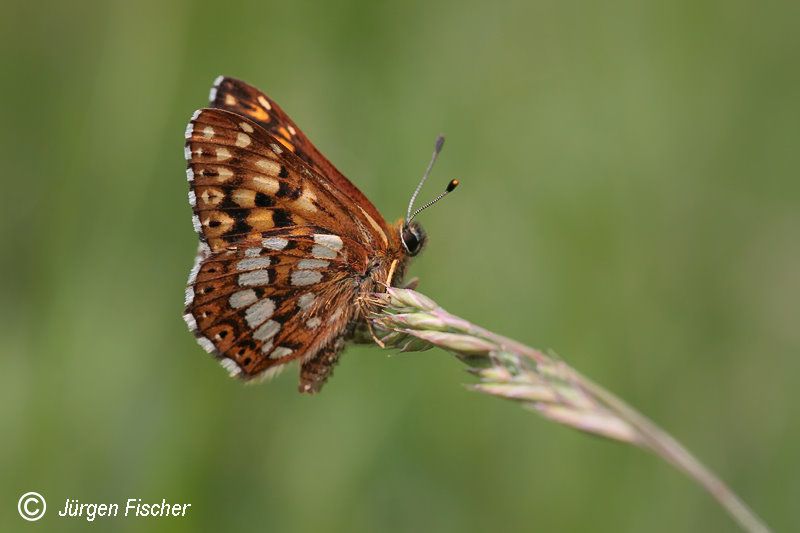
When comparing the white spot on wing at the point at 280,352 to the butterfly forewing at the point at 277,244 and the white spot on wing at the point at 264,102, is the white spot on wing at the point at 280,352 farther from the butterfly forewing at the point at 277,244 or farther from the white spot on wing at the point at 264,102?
the white spot on wing at the point at 264,102

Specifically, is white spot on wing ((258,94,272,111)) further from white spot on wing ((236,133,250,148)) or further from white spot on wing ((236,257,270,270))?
white spot on wing ((236,257,270,270))

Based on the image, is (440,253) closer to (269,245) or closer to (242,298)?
(269,245)

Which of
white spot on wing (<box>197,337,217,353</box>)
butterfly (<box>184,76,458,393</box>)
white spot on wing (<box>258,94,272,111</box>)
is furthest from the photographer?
white spot on wing (<box>258,94,272,111</box>)

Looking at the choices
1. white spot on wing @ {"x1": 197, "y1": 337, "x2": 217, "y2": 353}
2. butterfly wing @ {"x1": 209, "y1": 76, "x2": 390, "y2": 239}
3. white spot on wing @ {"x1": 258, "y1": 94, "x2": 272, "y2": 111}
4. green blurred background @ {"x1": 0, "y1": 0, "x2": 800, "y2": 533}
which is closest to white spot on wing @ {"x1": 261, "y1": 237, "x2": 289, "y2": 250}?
butterfly wing @ {"x1": 209, "y1": 76, "x2": 390, "y2": 239}

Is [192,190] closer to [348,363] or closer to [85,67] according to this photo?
[348,363]

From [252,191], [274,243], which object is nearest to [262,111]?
[252,191]

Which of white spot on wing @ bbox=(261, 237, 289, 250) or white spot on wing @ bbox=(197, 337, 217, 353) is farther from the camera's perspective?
white spot on wing @ bbox=(261, 237, 289, 250)
